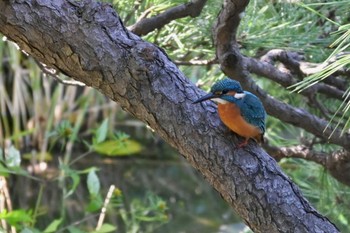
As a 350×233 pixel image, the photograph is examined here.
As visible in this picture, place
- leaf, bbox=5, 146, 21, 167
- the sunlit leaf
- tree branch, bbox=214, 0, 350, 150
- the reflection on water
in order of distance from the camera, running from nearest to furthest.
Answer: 1. tree branch, bbox=214, 0, 350, 150
2. leaf, bbox=5, 146, 21, 167
3. the reflection on water
4. the sunlit leaf

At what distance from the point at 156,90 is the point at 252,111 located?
16 centimetres

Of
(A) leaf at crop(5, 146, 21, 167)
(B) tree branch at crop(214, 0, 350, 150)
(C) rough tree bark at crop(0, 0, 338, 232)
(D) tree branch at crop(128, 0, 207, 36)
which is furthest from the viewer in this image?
(A) leaf at crop(5, 146, 21, 167)

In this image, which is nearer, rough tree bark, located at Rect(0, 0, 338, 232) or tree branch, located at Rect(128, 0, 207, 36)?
rough tree bark, located at Rect(0, 0, 338, 232)

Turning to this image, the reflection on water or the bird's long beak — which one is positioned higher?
the bird's long beak

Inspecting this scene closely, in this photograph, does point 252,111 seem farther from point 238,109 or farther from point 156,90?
point 156,90

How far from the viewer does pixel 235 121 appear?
96cm

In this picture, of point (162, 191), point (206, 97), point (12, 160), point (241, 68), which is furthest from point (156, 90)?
point (162, 191)

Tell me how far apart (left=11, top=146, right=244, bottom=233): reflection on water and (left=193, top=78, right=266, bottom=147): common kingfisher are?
5.34ft

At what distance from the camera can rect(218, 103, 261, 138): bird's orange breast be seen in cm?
96

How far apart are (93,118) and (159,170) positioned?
45cm

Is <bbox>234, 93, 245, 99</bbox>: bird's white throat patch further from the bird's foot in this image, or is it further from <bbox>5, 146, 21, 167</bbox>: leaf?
<bbox>5, 146, 21, 167</bbox>: leaf

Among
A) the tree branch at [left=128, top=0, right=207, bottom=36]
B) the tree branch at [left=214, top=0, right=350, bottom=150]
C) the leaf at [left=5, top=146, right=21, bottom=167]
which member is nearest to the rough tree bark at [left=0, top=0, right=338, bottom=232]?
the tree branch at [left=214, top=0, right=350, bottom=150]

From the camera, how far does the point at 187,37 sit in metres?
1.38

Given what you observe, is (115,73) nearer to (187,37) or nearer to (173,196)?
(187,37)
